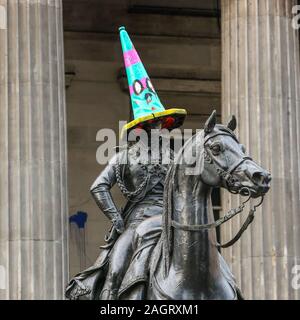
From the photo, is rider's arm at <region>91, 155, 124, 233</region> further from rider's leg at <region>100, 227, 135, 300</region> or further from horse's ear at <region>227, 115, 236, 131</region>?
horse's ear at <region>227, 115, 236, 131</region>

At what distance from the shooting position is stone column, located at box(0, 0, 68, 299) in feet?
93.0

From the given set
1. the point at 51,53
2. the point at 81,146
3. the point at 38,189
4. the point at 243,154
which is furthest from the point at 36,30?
the point at 243,154

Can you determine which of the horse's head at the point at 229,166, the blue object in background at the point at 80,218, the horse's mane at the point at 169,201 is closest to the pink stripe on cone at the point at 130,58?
the horse's mane at the point at 169,201

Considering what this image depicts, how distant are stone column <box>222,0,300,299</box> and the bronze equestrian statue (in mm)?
9198

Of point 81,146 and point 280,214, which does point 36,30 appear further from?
point 81,146

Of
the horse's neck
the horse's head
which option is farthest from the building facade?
the horse's head

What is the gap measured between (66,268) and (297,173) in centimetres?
420

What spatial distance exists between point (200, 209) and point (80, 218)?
16873 mm

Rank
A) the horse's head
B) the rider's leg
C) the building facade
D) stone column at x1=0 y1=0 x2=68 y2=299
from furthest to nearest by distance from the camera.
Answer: the building facade → stone column at x1=0 y1=0 x2=68 y2=299 → the rider's leg → the horse's head

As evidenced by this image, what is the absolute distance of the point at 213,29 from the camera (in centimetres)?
3750

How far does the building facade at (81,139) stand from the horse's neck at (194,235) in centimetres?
915

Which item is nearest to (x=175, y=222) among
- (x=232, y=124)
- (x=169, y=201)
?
(x=169, y=201)

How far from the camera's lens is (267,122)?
30625mm

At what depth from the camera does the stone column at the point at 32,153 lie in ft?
93.0
